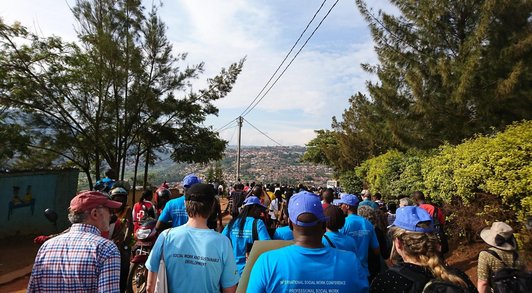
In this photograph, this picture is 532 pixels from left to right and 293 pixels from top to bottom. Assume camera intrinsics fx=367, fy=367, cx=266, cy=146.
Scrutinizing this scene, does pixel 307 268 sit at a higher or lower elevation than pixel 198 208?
lower

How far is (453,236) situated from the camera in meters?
9.52

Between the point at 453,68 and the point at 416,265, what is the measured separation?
9.56 m

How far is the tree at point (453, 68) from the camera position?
9.61 m

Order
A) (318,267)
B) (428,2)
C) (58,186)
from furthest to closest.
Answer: (58,186) → (428,2) → (318,267)

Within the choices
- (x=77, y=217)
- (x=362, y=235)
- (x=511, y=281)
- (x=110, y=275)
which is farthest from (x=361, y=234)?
(x=77, y=217)

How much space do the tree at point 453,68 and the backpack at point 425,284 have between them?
29.3 feet

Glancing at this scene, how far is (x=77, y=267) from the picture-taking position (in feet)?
7.49

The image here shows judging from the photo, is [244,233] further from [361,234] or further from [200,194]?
[200,194]

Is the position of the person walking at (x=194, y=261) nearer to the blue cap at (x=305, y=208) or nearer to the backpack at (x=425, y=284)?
the blue cap at (x=305, y=208)

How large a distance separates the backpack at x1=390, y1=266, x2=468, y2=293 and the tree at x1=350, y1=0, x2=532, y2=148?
8941 mm

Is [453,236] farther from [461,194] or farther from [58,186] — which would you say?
[58,186]

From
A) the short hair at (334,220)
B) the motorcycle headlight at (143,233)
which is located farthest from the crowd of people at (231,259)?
the motorcycle headlight at (143,233)

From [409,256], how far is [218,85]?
633 inches

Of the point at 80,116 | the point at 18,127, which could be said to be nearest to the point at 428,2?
the point at 80,116
